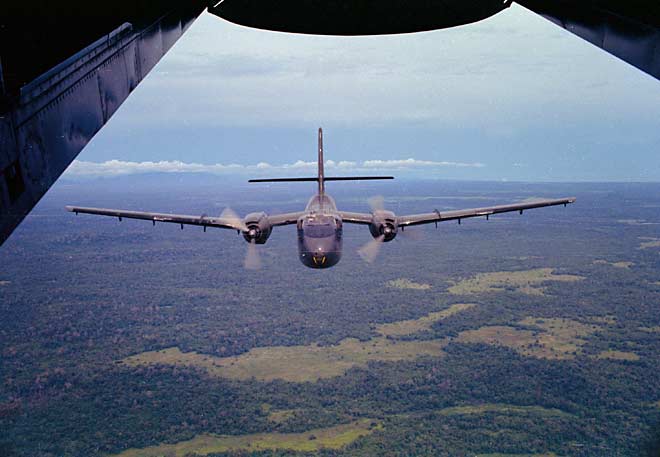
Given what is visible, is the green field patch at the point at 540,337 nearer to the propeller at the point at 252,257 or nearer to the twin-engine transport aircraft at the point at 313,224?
the twin-engine transport aircraft at the point at 313,224

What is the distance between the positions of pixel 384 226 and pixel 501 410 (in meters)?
96.6

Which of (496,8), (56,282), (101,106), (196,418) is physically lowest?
(196,418)

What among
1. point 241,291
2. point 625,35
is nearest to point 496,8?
point 625,35

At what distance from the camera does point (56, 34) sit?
8.52m

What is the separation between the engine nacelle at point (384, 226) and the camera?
20.3 meters

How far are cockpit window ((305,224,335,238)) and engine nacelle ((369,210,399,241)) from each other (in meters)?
2.00

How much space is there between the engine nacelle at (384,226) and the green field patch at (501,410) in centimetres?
9384

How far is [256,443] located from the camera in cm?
8738

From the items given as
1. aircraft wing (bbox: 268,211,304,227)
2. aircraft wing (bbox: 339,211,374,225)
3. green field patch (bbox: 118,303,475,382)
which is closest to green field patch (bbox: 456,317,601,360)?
green field patch (bbox: 118,303,475,382)

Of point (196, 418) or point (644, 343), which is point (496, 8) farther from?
point (644, 343)

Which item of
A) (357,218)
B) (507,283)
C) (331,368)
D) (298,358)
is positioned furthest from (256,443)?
(507,283)

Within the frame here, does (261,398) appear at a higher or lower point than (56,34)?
lower

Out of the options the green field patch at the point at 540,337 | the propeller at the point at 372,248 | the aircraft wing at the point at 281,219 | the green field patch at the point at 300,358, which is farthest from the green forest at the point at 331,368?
the aircraft wing at the point at 281,219

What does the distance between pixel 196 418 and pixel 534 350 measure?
97157 millimetres
